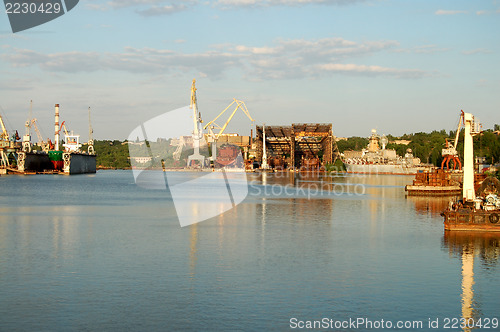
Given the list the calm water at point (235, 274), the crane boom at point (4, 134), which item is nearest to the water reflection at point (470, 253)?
the calm water at point (235, 274)

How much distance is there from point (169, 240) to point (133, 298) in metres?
16.3

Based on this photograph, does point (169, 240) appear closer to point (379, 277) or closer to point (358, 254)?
point (358, 254)

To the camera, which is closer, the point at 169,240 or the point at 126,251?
the point at 126,251

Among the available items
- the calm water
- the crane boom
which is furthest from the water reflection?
the crane boom

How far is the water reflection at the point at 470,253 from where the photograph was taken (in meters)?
23.8

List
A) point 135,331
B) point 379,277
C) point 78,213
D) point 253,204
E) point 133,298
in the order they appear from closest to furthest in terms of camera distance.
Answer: point 135,331 → point 133,298 → point 379,277 → point 78,213 → point 253,204

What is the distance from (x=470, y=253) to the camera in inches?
1369

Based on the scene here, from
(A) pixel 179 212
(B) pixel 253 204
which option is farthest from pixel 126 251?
(B) pixel 253 204

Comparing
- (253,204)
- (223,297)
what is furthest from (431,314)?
(253,204)

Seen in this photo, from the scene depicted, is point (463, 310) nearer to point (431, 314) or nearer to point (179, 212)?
point (431, 314)

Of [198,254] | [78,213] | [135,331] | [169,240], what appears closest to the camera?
[135,331]

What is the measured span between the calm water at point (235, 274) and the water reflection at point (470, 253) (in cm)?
8

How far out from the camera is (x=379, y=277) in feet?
94.4

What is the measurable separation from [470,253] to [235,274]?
1545cm
